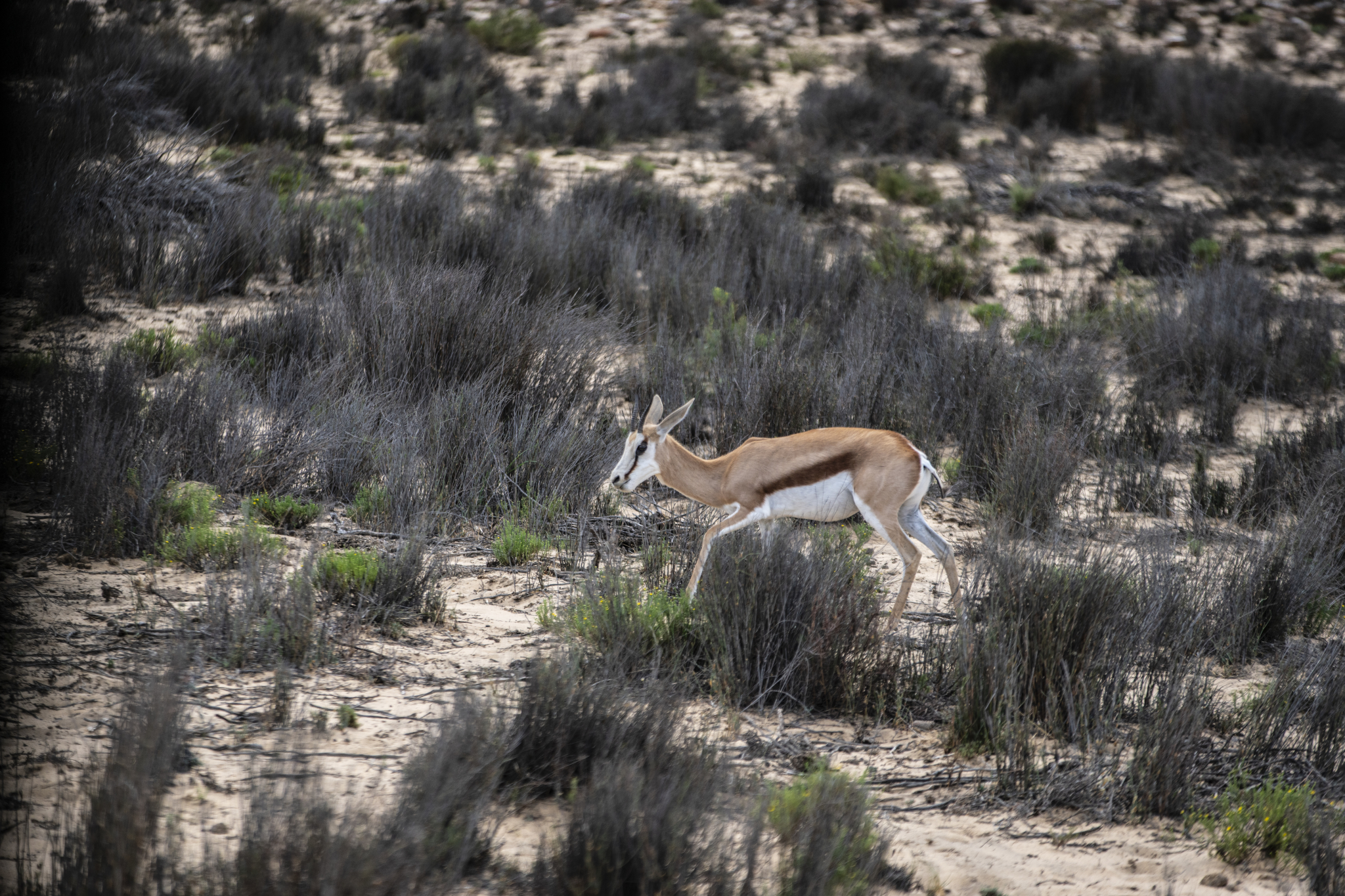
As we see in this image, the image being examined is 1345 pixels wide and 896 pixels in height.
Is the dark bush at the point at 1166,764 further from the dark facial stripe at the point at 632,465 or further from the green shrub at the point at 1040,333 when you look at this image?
the green shrub at the point at 1040,333

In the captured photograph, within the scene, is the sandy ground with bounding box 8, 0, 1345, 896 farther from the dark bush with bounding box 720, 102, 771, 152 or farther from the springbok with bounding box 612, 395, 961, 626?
the dark bush with bounding box 720, 102, 771, 152

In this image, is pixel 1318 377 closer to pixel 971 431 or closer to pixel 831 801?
pixel 971 431

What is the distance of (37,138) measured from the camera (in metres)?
9.37

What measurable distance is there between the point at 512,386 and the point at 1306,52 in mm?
28041

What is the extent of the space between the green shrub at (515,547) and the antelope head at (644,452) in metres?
0.69

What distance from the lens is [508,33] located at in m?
21.8

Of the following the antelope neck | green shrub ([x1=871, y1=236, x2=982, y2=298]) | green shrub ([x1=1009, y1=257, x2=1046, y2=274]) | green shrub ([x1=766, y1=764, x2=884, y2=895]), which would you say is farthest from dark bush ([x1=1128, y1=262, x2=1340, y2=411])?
green shrub ([x1=766, y1=764, x2=884, y2=895])

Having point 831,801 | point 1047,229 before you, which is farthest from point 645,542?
point 1047,229

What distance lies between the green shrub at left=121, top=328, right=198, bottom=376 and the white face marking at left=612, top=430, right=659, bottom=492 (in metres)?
4.24

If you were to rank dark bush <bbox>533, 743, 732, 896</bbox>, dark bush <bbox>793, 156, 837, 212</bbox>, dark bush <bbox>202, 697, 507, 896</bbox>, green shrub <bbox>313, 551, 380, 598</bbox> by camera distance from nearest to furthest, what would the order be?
dark bush <bbox>202, 697, 507, 896</bbox> < dark bush <bbox>533, 743, 732, 896</bbox> < green shrub <bbox>313, 551, 380, 598</bbox> < dark bush <bbox>793, 156, 837, 212</bbox>

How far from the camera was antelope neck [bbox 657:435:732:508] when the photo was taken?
5516 mm

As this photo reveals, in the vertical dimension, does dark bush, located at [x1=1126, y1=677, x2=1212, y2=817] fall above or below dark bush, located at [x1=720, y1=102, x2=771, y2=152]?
below

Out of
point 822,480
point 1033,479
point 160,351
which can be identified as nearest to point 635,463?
point 822,480

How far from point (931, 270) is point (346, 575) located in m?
8.59
